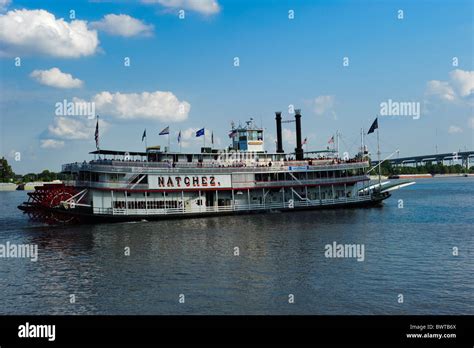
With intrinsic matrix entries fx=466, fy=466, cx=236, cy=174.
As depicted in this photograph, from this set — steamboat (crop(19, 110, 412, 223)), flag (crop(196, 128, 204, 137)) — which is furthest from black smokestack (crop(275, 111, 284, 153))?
flag (crop(196, 128, 204, 137))

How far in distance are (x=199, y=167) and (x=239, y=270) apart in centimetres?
3170

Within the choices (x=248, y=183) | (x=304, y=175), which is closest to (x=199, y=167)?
(x=248, y=183)

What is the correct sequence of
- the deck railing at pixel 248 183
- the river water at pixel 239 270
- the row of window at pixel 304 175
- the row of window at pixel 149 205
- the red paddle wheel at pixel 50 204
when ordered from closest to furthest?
the river water at pixel 239 270
the red paddle wheel at pixel 50 204
the deck railing at pixel 248 183
the row of window at pixel 149 205
the row of window at pixel 304 175

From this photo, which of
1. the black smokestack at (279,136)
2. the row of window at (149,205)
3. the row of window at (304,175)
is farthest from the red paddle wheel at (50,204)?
the black smokestack at (279,136)

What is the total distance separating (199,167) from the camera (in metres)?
62.0

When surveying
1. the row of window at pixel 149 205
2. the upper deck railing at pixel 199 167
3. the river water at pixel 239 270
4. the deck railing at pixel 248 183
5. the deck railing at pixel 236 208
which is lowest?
the river water at pixel 239 270

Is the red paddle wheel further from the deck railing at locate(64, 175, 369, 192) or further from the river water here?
the deck railing at locate(64, 175, 369, 192)

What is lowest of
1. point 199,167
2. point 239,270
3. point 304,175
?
point 239,270

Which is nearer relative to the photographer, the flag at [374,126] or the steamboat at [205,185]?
the steamboat at [205,185]

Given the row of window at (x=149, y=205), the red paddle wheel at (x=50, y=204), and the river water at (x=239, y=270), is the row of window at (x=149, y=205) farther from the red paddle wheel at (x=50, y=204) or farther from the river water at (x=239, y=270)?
the red paddle wheel at (x=50, y=204)

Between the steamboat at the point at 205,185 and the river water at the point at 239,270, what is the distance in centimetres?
386

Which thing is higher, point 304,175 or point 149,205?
point 304,175

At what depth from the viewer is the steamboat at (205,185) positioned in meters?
55.1

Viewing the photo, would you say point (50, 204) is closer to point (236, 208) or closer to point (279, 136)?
point (236, 208)
